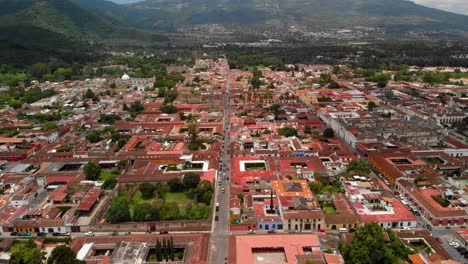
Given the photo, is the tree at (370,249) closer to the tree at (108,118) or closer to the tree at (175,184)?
the tree at (175,184)

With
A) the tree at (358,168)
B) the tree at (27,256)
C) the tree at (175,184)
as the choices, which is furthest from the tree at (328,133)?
the tree at (27,256)

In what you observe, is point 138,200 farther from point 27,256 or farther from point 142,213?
point 27,256

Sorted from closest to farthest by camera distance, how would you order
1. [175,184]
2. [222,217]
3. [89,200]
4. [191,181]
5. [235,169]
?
[222,217] < [89,200] < [191,181] < [175,184] < [235,169]

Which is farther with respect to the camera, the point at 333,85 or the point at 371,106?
the point at 333,85

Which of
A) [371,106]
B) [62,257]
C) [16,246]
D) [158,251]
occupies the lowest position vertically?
[16,246]

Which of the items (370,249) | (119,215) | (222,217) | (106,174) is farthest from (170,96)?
(370,249)

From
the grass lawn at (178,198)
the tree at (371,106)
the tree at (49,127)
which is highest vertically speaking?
the tree at (371,106)

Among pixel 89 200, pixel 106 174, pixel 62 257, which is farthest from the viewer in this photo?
pixel 106 174

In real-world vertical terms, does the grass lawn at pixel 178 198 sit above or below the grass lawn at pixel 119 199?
above
